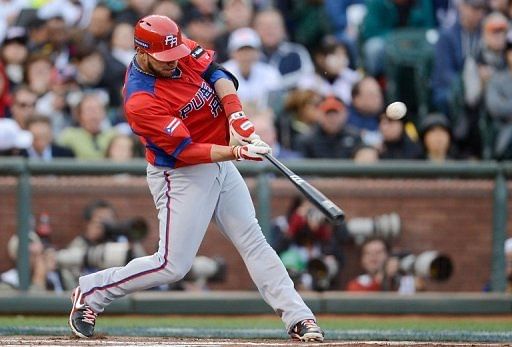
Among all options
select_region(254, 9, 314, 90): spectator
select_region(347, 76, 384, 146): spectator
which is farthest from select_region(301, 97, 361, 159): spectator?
select_region(254, 9, 314, 90): spectator

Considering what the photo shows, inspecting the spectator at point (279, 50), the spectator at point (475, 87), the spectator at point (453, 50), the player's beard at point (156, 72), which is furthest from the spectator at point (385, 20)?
the player's beard at point (156, 72)

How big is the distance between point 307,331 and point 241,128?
1176mm

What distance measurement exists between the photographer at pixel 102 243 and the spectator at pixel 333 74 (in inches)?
108

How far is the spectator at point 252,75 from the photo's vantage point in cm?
A: 1112

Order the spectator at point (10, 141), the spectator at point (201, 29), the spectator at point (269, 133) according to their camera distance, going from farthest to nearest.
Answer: the spectator at point (201, 29)
the spectator at point (269, 133)
the spectator at point (10, 141)

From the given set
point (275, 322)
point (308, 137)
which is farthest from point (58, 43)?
point (275, 322)

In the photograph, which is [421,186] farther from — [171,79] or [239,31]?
[171,79]

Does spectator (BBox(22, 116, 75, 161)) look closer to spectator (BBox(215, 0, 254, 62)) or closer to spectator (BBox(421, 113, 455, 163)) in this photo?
spectator (BBox(215, 0, 254, 62))

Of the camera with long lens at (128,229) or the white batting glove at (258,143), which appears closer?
the white batting glove at (258,143)

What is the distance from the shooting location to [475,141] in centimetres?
1119

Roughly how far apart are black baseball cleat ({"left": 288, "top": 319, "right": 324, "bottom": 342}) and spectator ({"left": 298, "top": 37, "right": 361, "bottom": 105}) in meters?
5.14

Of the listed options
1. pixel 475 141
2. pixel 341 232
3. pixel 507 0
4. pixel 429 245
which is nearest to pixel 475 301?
Result: pixel 429 245

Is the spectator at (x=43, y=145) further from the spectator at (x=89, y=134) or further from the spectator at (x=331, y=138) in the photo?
the spectator at (x=331, y=138)

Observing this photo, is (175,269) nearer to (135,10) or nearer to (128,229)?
(128,229)
